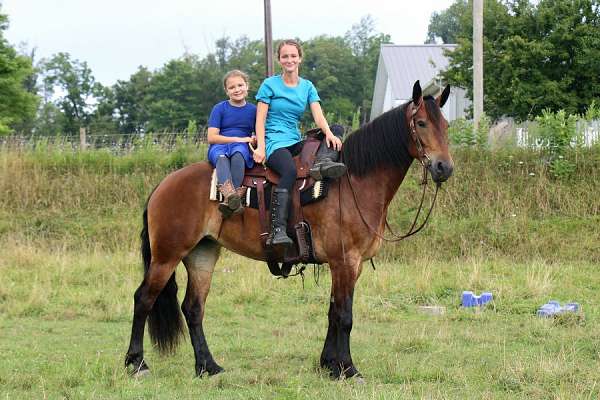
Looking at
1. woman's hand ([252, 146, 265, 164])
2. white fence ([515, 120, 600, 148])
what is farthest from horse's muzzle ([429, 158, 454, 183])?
white fence ([515, 120, 600, 148])

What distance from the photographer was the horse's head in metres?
5.90

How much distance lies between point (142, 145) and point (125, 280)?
7.46 m

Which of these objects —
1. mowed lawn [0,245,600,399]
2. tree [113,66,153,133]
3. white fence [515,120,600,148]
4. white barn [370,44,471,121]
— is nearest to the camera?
mowed lawn [0,245,600,399]

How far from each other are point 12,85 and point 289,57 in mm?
30983

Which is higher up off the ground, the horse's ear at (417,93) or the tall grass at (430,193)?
the horse's ear at (417,93)

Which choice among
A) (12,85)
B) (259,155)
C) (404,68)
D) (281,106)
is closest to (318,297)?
(259,155)

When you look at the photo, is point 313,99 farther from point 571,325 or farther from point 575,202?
point 575,202

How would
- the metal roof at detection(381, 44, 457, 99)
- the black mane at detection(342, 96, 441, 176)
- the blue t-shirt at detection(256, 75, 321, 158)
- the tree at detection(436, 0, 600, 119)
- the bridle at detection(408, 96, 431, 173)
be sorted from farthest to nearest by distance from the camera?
the metal roof at detection(381, 44, 457, 99) < the tree at detection(436, 0, 600, 119) < the blue t-shirt at detection(256, 75, 321, 158) < the black mane at detection(342, 96, 441, 176) < the bridle at detection(408, 96, 431, 173)

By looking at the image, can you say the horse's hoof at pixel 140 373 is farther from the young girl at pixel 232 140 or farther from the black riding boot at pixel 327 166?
the black riding boot at pixel 327 166

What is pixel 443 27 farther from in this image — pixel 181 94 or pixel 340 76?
pixel 181 94

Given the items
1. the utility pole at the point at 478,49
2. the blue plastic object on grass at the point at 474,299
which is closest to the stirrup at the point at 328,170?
the blue plastic object on grass at the point at 474,299

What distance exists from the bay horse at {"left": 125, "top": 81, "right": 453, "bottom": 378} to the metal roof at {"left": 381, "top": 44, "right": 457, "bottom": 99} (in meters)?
36.5

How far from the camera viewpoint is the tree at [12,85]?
33.1 meters

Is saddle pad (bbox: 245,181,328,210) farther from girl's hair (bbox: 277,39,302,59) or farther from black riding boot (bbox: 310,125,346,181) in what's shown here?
girl's hair (bbox: 277,39,302,59)
